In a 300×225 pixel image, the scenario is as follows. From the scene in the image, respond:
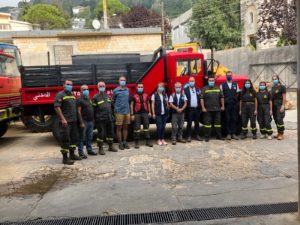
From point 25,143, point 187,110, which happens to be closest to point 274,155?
point 187,110

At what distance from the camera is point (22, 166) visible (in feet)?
26.3

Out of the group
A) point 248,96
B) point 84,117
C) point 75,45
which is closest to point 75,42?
point 75,45

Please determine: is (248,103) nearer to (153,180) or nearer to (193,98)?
(193,98)

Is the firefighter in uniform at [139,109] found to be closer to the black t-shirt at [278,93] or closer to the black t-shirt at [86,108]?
the black t-shirt at [86,108]

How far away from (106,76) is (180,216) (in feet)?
19.4

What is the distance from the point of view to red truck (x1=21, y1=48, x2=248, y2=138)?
9844mm

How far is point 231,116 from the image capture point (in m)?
9.94

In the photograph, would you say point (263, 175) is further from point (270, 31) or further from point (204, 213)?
point (270, 31)

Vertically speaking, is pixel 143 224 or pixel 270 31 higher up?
pixel 270 31

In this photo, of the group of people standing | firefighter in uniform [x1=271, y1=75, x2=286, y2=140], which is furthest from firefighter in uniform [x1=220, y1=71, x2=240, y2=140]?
firefighter in uniform [x1=271, y1=75, x2=286, y2=140]

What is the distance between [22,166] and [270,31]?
57.0ft

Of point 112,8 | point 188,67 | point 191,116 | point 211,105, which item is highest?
point 112,8

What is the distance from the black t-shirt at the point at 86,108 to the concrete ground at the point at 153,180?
98 centimetres

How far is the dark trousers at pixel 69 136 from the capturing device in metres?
7.90
